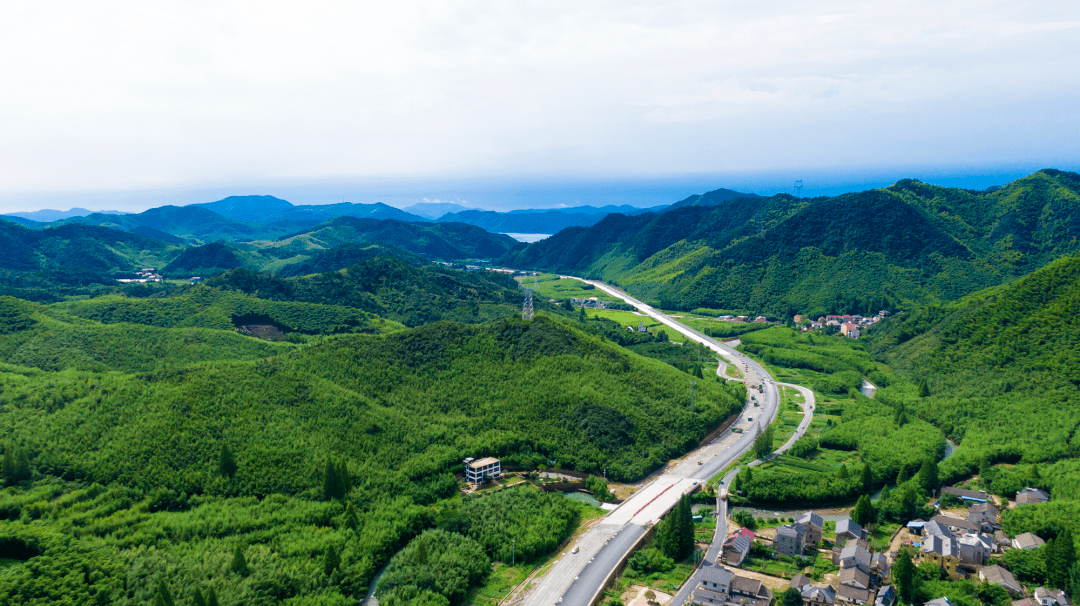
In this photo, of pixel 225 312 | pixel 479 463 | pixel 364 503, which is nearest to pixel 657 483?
pixel 479 463

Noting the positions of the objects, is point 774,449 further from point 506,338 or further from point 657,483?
point 506,338

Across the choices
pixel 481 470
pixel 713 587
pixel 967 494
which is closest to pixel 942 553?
pixel 967 494

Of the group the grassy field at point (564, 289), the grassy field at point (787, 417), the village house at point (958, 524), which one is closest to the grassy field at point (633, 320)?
the grassy field at point (564, 289)

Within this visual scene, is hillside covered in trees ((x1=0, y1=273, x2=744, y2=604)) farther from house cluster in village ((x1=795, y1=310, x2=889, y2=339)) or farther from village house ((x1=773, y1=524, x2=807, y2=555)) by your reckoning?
house cluster in village ((x1=795, y1=310, x2=889, y2=339))

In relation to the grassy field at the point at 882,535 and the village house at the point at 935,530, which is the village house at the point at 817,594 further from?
the village house at the point at 935,530

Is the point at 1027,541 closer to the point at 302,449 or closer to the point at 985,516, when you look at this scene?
the point at 985,516
